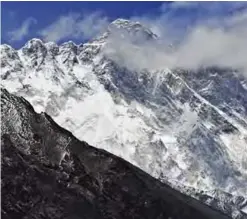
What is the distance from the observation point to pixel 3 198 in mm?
199250

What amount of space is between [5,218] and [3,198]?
5.30 m

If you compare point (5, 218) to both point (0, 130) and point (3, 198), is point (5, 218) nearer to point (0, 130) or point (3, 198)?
point (3, 198)

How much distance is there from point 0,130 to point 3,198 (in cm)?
1588

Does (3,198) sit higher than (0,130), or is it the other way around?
(0,130)

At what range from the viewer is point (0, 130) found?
651ft

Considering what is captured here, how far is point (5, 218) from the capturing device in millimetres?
196250

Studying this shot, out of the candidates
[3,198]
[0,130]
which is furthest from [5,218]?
[0,130]

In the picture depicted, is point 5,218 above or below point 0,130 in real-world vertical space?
below
